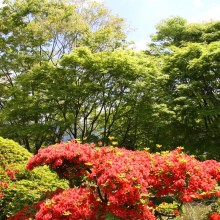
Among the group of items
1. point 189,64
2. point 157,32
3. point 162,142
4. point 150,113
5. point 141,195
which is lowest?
point 141,195

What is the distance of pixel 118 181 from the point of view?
5.32 m

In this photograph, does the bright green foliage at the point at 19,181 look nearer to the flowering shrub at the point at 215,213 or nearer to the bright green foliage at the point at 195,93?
the flowering shrub at the point at 215,213

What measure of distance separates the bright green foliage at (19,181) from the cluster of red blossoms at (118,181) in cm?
134

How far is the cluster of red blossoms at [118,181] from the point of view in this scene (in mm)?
5367

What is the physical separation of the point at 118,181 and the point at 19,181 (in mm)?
4335

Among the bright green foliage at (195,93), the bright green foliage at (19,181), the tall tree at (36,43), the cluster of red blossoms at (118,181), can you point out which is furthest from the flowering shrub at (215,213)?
the tall tree at (36,43)

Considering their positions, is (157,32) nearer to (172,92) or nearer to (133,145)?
(172,92)

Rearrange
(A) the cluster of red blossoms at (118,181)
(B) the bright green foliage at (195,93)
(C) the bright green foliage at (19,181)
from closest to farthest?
(A) the cluster of red blossoms at (118,181)
(C) the bright green foliage at (19,181)
(B) the bright green foliage at (195,93)

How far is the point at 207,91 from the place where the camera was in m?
18.8

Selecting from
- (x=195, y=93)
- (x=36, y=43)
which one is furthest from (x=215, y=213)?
(x=36, y=43)

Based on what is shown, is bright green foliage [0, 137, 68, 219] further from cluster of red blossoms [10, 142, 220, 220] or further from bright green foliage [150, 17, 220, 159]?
bright green foliage [150, 17, 220, 159]

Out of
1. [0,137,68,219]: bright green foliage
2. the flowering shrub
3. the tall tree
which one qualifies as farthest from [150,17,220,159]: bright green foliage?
A: [0,137,68,219]: bright green foliage

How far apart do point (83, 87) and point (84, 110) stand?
10.0ft

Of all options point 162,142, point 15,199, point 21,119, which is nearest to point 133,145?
point 162,142
